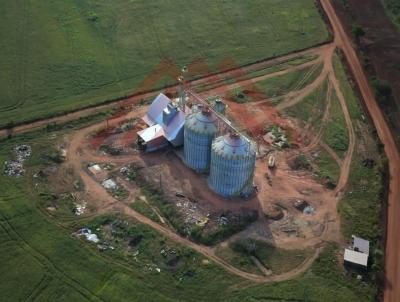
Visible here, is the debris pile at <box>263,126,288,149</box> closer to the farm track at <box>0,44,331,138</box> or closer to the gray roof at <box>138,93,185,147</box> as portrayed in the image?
the gray roof at <box>138,93,185,147</box>

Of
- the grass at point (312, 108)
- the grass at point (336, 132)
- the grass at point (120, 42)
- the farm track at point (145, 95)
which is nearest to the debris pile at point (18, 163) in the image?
the farm track at point (145, 95)

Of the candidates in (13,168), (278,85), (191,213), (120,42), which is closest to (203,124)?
(191,213)

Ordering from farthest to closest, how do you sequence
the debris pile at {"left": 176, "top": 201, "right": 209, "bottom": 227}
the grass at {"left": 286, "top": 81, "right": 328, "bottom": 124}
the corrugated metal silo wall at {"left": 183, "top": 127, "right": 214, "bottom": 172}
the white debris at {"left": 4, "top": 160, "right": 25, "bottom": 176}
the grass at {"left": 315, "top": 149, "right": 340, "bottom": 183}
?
1. the grass at {"left": 286, "top": 81, "right": 328, "bottom": 124}
2. the grass at {"left": 315, "top": 149, "right": 340, "bottom": 183}
3. the white debris at {"left": 4, "top": 160, "right": 25, "bottom": 176}
4. the corrugated metal silo wall at {"left": 183, "top": 127, "right": 214, "bottom": 172}
5. the debris pile at {"left": 176, "top": 201, "right": 209, "bottom": 227}

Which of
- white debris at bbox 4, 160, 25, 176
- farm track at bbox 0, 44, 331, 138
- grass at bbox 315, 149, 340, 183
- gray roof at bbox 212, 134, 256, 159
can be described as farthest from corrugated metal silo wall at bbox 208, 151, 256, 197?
white debris at bbox 4, 160, 25, 176

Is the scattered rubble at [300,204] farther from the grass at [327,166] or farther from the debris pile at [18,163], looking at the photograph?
the debris pile at [18,163]

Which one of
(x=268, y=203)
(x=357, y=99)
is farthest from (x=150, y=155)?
(x=357, y=99)

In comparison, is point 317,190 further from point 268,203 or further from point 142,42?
point 142,42
